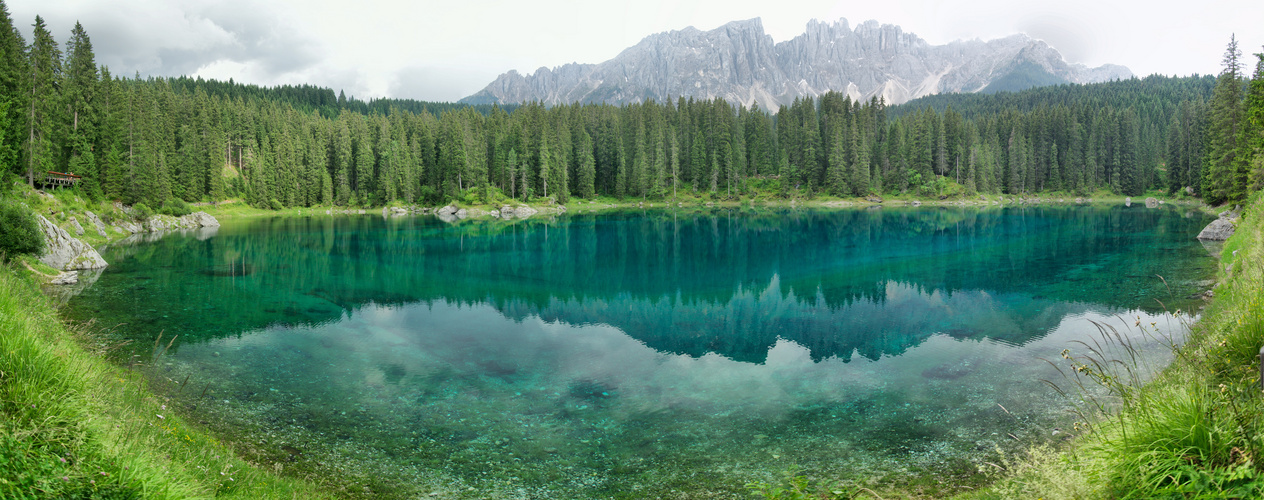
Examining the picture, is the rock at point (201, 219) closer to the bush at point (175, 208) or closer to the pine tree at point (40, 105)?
the bush at point (175, 208)

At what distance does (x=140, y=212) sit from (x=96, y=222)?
12.5 meters

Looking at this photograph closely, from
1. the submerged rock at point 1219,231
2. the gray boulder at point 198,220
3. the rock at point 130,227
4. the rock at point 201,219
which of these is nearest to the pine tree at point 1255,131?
the submerged rock at point 1219,231

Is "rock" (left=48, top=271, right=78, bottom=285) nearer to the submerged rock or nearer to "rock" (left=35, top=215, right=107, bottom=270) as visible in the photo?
"rock" (left=35, top=215, right=107, bottom=270)

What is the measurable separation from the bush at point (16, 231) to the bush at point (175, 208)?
5056 centimetres

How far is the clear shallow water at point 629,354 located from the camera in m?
11.0

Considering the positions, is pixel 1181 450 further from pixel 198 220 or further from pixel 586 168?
pixel 586 168

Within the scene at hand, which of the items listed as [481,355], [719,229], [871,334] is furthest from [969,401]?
[719,229]

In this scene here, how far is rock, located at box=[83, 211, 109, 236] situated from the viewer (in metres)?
50.4

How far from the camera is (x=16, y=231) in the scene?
971 inches

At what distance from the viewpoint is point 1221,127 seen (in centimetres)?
6016

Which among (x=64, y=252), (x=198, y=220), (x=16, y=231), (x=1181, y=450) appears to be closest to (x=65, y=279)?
(x=16, y=231)

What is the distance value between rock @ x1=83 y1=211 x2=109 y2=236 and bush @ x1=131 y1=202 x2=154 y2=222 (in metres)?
10.2

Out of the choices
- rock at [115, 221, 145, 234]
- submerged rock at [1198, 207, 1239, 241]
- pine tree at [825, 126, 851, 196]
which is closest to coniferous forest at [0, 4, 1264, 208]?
pine tree at [825, 126, 851, 196]

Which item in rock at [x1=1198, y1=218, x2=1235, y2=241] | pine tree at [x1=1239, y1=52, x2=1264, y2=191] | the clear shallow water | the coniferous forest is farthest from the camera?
the coniferous forest
